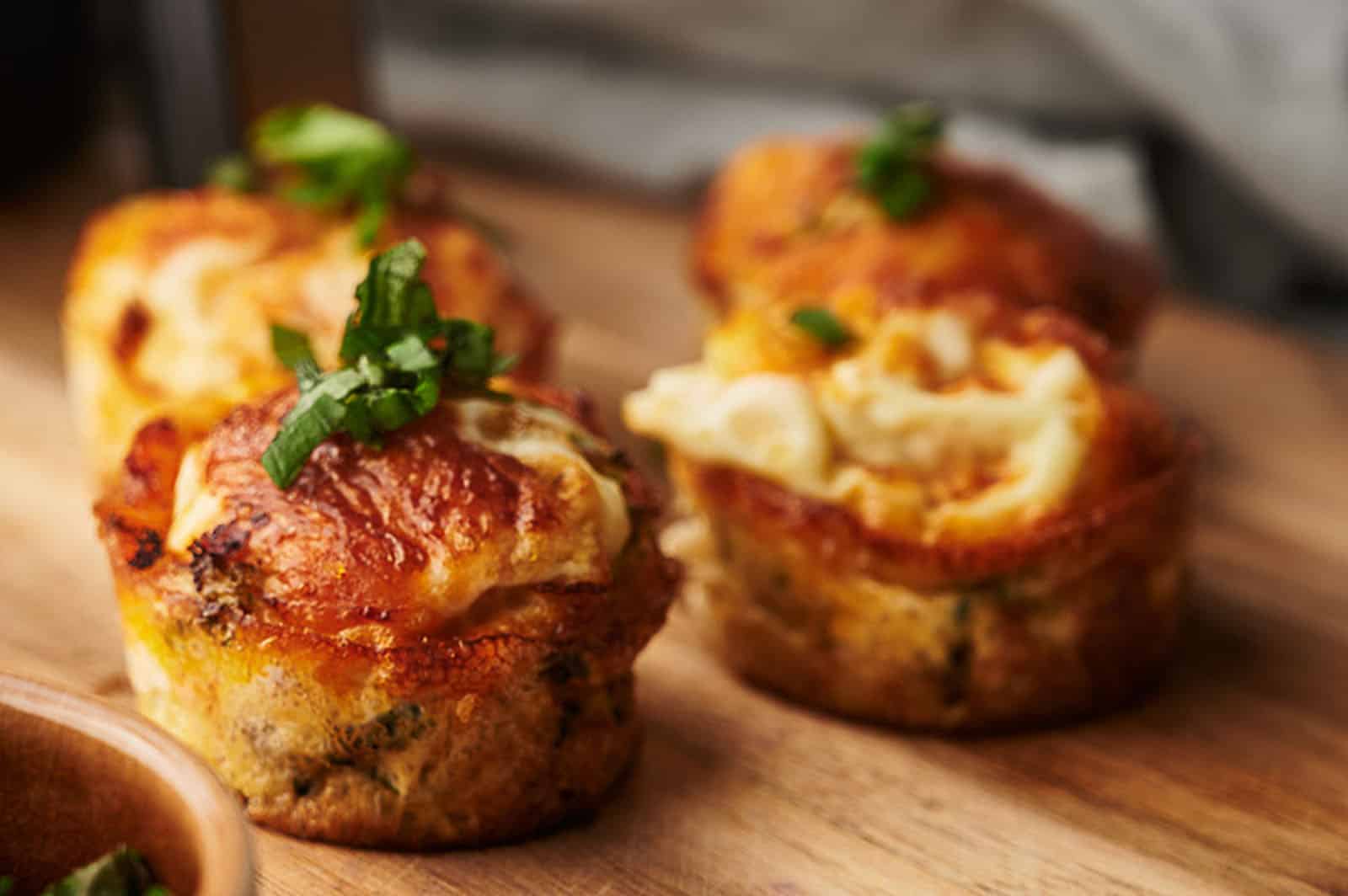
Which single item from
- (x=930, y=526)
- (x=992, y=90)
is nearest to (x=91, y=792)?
(x=930, y=526)

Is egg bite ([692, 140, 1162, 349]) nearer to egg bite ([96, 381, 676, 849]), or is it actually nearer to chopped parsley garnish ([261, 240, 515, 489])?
chopped parsley garnish ([261, 240, 515, 489])

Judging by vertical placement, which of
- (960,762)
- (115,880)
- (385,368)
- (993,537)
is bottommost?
(960,762)

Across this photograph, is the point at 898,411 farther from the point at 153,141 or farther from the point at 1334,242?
the point at 153,141

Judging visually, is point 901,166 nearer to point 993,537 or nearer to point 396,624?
point 993,537

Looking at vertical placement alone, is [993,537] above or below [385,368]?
below

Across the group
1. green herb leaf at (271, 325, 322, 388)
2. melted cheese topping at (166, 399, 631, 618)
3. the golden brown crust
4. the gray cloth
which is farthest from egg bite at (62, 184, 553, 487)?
the gray cloth

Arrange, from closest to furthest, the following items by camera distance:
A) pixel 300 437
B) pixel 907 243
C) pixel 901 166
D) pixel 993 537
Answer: pixel 300 437 < pixel 993 537 < pixel 907 243 < pixel 901 166

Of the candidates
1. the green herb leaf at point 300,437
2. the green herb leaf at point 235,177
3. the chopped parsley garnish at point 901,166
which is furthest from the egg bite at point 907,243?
the green herb leaf at point 300,437

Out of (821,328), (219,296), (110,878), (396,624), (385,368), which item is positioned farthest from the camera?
(219,296)
